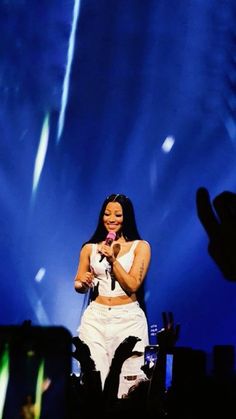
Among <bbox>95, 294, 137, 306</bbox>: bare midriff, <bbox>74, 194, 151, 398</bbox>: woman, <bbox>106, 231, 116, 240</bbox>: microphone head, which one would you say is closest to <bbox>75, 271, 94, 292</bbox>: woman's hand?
<bbox>74, 194, 151, 398</bbox>: woman

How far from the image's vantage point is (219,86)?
5.91 metres

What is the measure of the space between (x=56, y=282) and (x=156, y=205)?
122cm

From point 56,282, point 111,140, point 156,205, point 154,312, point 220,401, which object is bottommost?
point 220,401

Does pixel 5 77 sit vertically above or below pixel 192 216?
above

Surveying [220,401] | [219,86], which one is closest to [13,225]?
[219,86]

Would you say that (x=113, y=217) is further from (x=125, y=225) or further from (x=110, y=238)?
(x=110, y=238)

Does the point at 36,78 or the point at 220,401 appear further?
the point at 36,78

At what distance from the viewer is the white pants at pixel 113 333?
359 cm

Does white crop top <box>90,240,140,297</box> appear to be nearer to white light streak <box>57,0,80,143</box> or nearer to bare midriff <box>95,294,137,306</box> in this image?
bare midriff <box>95,294,137,306</box>

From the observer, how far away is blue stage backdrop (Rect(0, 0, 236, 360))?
5.79m

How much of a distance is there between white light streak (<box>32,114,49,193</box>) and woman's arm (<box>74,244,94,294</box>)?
2092 millimetres

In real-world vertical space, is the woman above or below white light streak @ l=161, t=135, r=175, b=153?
below

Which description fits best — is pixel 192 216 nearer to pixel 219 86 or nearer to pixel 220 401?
pixel 219 86

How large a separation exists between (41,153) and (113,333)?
2.67 m
